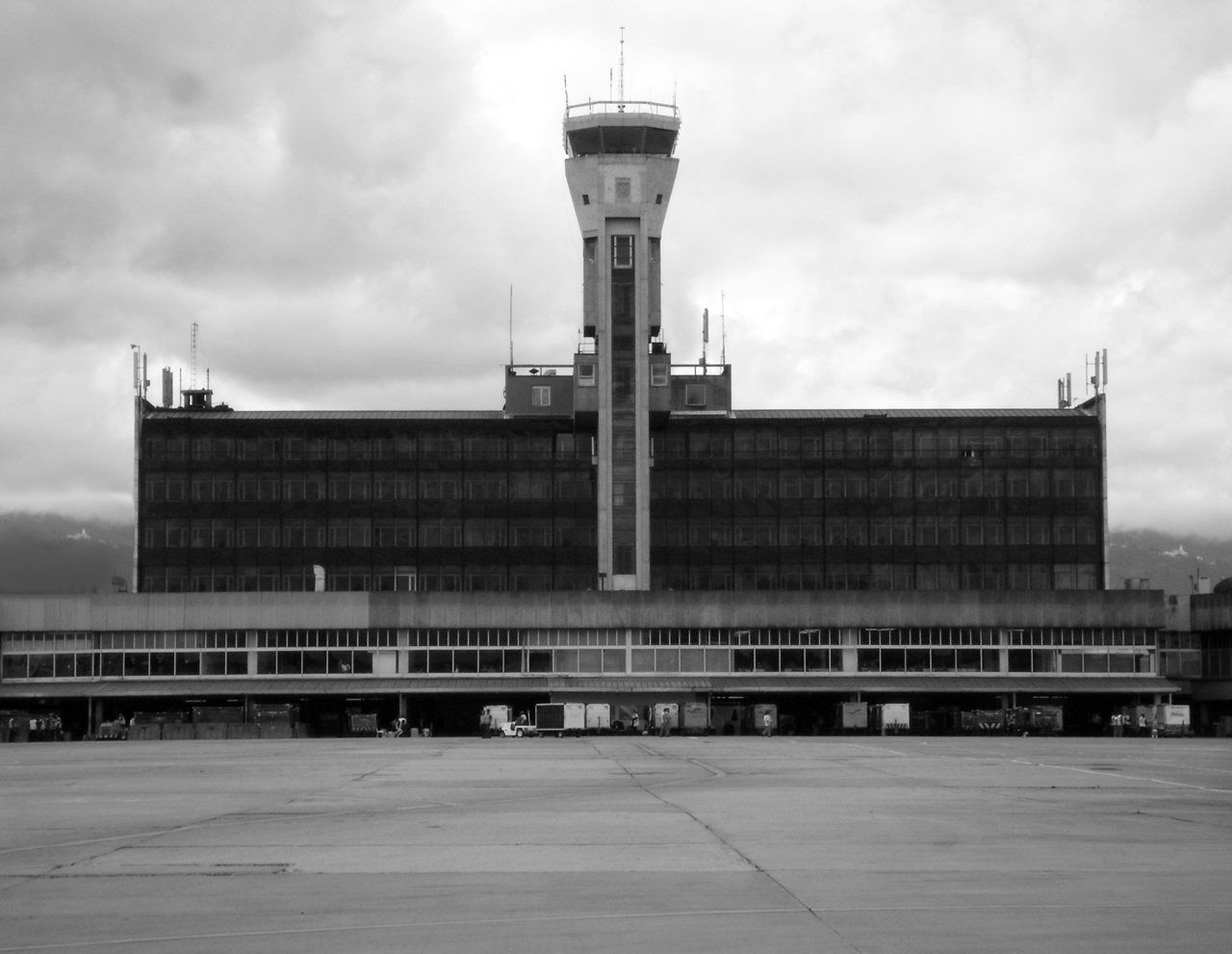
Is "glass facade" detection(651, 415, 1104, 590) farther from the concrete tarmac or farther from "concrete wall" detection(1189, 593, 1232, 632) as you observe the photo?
the concrete tarmac

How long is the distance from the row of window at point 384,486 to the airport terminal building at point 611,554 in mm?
247

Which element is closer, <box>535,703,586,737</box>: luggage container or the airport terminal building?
<box>535,703,586,737</box>: luggage container

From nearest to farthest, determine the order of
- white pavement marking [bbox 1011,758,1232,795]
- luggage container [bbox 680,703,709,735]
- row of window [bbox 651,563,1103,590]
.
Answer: white pavement marking [bbox 1011,758,1232,795], luggage container [bbox 680,703,709,735], row of window [bbox 651,563,1103,590]

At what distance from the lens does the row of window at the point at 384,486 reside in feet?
527

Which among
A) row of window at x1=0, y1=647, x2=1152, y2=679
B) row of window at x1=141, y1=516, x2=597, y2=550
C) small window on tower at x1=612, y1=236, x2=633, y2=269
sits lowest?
row of window at x1=0, y1=647, x2=1152, y2=679

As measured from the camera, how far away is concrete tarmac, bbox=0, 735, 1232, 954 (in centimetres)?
2120

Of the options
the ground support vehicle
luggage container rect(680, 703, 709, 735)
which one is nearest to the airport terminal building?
luggage container rect(680, 703, 709, 735)

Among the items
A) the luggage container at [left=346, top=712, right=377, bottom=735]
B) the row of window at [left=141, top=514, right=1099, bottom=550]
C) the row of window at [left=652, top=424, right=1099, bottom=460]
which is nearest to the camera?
the luggage container at [left=346, top=712, right=377, bottom=735]

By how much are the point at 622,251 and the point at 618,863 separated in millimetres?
119870

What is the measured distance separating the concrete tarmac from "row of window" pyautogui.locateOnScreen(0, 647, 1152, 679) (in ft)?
258

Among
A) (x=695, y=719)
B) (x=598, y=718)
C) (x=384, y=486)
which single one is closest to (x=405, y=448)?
(x=384, y=486)

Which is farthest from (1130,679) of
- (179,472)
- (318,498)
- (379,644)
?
(179,472)

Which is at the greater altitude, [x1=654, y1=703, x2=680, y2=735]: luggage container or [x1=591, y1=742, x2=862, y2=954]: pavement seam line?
[x1=591, y1=742, x2=862, y2=954]: pavement seam line

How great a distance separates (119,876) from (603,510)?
118m
